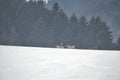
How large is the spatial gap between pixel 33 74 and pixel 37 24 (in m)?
0.80

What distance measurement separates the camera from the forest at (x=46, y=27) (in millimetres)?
2074

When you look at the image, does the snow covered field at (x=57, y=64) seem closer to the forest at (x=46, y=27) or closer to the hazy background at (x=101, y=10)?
the forest at (x=46, y=27)

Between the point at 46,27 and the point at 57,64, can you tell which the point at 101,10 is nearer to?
the point at 46,27

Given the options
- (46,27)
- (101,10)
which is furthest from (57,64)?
(101,10)

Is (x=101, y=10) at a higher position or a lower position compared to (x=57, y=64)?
higher

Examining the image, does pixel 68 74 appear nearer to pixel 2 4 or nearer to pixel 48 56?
pixel 48 56

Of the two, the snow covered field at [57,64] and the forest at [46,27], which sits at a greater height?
the forest at [46,27]

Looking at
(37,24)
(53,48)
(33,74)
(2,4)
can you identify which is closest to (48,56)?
(53,48)

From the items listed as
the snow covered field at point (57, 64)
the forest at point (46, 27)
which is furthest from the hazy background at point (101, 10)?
the snow covered field at point (57, 64)

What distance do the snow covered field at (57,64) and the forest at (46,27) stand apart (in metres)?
0.09

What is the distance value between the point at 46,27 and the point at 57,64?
0.54m

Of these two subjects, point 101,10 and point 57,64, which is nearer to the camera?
point 57,64

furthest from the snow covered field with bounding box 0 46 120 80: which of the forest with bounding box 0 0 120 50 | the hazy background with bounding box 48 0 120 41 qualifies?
the hazy background with bounding box 48 0 120 41

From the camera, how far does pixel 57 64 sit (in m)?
1.69
